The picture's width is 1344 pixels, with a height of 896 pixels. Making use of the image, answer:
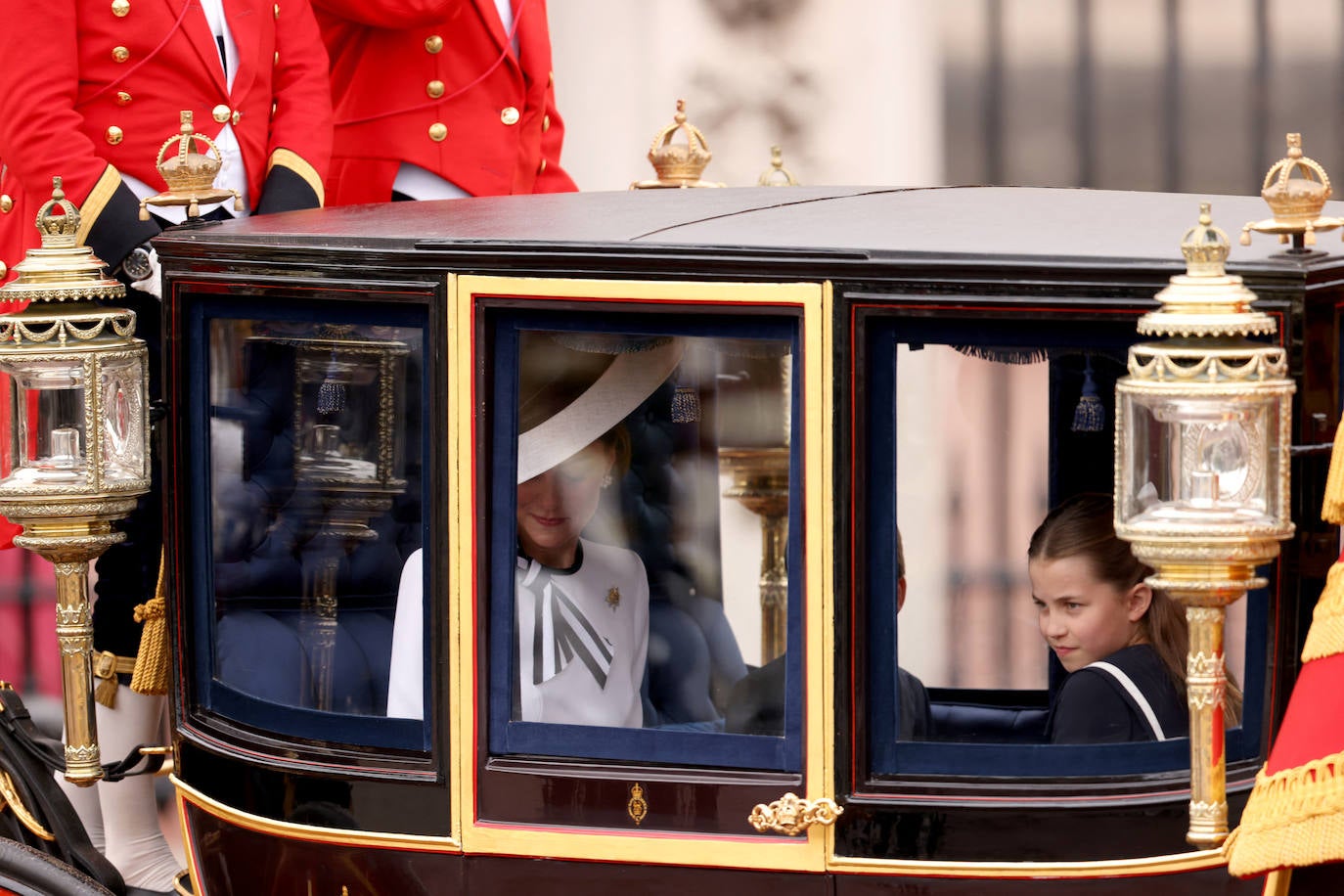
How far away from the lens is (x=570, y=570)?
271cm

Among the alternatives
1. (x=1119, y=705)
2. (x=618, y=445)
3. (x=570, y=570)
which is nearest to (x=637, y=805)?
(x=570, y=570)

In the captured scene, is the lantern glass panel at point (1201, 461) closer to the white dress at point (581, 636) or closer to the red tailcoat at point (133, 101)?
the white dress at point (581, 636)

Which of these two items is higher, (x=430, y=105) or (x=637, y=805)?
(x=430, y=105)

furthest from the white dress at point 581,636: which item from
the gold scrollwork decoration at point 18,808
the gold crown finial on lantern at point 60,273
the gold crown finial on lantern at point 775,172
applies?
the gold crown finial on lantern at point 775,172

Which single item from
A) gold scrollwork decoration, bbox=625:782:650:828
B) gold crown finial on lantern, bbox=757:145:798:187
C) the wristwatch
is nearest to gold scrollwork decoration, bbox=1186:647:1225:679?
gold scrollwork decoration, bbox=625:782:650:828

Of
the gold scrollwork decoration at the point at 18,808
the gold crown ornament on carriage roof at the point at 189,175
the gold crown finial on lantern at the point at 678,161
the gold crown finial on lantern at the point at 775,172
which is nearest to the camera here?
the gold crown ornament on carriage roof at the point at 189,175

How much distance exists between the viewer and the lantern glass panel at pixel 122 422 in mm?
2816

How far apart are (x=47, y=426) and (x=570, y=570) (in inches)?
24.7

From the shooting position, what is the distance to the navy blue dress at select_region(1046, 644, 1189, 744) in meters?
2.61

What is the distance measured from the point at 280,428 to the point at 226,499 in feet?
0.36

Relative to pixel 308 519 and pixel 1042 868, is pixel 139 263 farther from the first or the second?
pixel 1042 868

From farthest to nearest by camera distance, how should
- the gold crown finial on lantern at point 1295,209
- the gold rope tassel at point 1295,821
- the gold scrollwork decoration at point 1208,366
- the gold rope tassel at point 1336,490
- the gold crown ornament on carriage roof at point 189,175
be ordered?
the gold crown ornament on carriage roof at point 189,175 < the gold crown finial on lantern at point 1295,209 < the gold scrollwork decoration at point 1208,366 < the gold rope tassel at point 1336,490 < the gold rope tassel at point 1295,821

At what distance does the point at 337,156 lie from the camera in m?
4.19

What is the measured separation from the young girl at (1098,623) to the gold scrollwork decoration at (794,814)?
290mm
